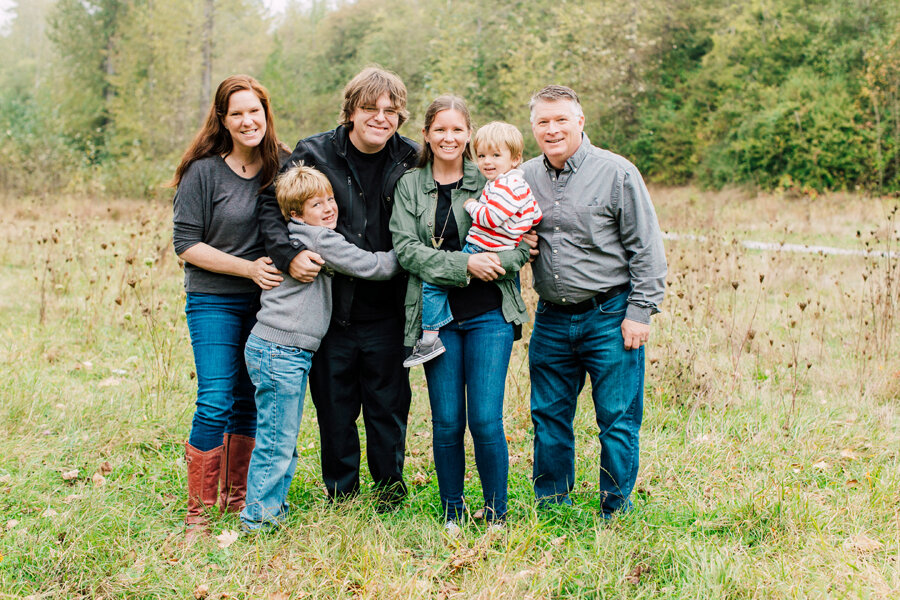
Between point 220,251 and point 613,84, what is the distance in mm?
24966

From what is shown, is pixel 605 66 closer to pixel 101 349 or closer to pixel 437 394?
pixel 101 349

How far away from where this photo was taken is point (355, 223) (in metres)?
3.19

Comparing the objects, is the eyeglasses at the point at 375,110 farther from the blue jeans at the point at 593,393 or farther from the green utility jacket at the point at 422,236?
the blue jeans at the point at 593,393

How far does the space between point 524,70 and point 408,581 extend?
68.1ft

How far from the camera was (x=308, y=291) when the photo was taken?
3107mm

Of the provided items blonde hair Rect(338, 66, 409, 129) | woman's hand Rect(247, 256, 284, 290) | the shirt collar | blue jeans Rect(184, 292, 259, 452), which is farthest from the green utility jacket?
blue jeans Rect(184, 292, 259, 452)

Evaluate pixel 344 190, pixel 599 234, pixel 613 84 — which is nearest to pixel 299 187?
pixel 344 190

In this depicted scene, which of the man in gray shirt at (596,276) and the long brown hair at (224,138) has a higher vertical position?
the long brown hair at (224,138)

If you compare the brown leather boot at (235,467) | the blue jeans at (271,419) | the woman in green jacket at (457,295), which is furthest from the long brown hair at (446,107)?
the brown leather boot at (235,467)

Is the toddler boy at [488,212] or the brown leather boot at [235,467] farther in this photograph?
the brown leather boot at [235,467]

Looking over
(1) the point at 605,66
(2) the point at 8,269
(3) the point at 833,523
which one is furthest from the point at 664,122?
(3) the point at 833,523

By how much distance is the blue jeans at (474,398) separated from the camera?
3.04 m

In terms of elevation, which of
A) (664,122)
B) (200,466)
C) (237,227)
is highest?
(664,122)

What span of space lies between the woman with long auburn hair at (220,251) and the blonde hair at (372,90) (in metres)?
0.41
